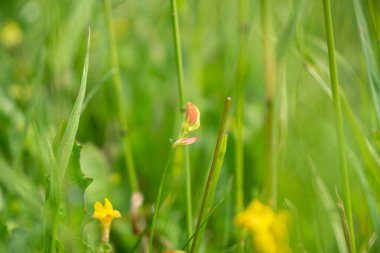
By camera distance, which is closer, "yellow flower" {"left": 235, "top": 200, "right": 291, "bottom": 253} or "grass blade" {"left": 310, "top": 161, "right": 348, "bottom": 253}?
"yellow flower" {"left": 235, "top": 200, "right": 291, "bottom": 253}

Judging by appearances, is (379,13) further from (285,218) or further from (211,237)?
(211,237)

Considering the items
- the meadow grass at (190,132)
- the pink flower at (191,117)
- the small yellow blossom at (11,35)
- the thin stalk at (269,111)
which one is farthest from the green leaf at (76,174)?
the small yellow blossom at (11,35)

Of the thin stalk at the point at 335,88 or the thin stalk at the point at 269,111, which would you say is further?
the thin stalk at the point at 269,111

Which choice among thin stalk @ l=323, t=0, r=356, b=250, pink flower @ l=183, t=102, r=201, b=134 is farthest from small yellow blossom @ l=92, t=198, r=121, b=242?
thin stalk @ l=323, t=0, r=356, b=250

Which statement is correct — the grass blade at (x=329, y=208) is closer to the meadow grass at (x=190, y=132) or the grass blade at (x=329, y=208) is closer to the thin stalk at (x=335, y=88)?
the meadow grass at (x=190, y=132)

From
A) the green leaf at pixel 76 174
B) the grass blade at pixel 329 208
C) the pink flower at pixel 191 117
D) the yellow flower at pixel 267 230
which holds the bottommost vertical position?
the grass blade at pixel 329 208

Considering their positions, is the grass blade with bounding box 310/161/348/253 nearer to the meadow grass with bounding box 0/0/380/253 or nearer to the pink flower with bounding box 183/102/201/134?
the meadow grass with bounding box 0/0/380/253

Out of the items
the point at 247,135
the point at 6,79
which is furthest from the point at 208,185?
the point at 6,79

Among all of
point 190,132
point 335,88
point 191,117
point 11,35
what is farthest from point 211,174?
point 11,35
